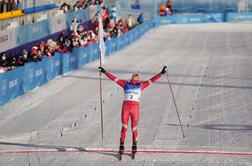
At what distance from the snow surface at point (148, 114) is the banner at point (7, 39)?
2.16 metres

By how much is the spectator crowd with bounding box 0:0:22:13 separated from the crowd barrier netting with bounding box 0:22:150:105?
9.60 ft

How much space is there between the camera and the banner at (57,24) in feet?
104

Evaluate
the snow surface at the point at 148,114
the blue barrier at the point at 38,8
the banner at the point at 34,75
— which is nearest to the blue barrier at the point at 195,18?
the snow surface at the point at 148,114

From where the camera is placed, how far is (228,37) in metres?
43.5

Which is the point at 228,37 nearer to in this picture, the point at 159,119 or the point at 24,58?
the point at 24,58

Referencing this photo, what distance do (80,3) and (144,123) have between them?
72.3 ft

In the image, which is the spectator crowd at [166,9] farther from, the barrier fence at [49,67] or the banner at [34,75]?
the banner at [34,75]

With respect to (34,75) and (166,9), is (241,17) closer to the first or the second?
(166,9)

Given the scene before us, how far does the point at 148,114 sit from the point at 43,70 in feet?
22.9

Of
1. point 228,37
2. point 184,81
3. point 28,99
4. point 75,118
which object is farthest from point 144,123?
point 228,37

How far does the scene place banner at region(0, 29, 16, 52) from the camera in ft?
82.0

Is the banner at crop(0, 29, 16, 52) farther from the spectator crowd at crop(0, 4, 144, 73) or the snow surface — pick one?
the snow surface

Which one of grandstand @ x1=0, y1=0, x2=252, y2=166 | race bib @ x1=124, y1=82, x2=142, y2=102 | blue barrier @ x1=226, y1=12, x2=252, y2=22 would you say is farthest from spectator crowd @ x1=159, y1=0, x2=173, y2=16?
race bib @ x1=124, y1=82, x2=142, y2=102

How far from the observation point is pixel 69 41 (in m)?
30.5
